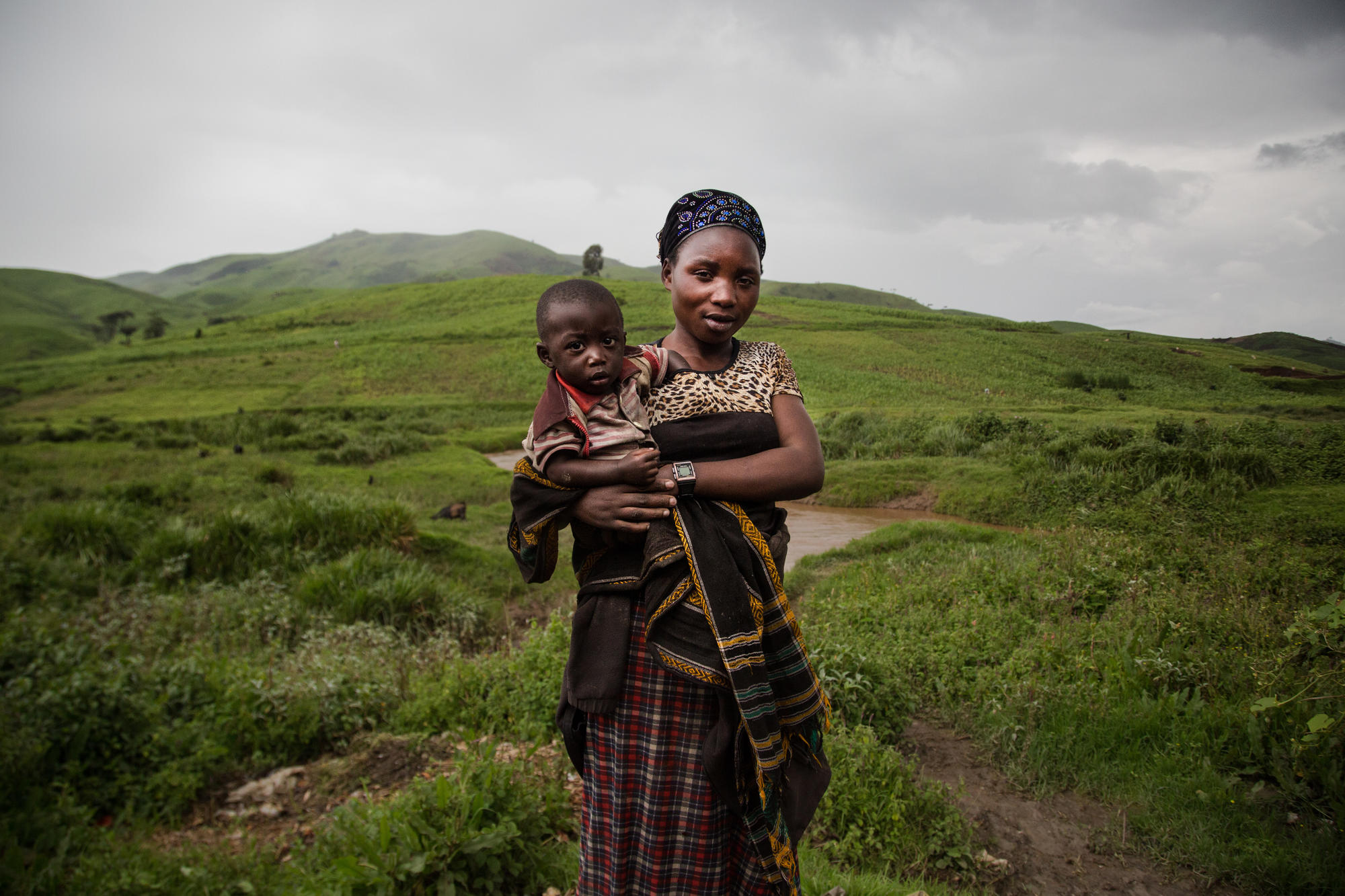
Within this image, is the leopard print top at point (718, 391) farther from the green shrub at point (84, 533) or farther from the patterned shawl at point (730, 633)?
the green shrub at point (84, 533)

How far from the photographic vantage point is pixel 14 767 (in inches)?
154

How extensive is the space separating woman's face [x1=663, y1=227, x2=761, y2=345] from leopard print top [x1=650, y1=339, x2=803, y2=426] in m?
0.10

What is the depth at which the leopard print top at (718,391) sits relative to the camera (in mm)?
1643

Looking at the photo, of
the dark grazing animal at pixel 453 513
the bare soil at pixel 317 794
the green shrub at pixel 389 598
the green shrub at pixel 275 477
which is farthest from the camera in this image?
the green shrub at pixel 275 477

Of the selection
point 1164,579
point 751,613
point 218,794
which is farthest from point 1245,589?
point 218,794

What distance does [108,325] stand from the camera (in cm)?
5856

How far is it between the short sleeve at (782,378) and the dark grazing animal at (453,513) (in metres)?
10.7

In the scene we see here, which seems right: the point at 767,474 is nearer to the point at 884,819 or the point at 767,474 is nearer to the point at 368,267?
the point at 884,819

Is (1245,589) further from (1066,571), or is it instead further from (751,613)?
(751,613)

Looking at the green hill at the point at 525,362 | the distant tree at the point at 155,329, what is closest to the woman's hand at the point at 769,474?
the green hill at the point at 525,362

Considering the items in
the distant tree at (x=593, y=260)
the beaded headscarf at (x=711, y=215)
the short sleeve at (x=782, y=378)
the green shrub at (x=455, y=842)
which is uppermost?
the distant tree at (x=593, y=260)

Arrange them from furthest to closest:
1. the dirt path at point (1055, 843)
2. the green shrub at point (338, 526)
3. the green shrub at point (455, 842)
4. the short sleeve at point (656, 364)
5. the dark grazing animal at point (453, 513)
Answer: the dark grazing animal at point (453, 513), the green shrub at point (338, 526), the dirt path at point (1055, 843), the green shrub at point (455, 842), the short sleeve at point (656, 364)

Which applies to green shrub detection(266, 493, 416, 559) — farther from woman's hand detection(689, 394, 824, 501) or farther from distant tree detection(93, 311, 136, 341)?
distant tree detection(93, 311, 136, 341)

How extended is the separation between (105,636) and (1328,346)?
11522mm
